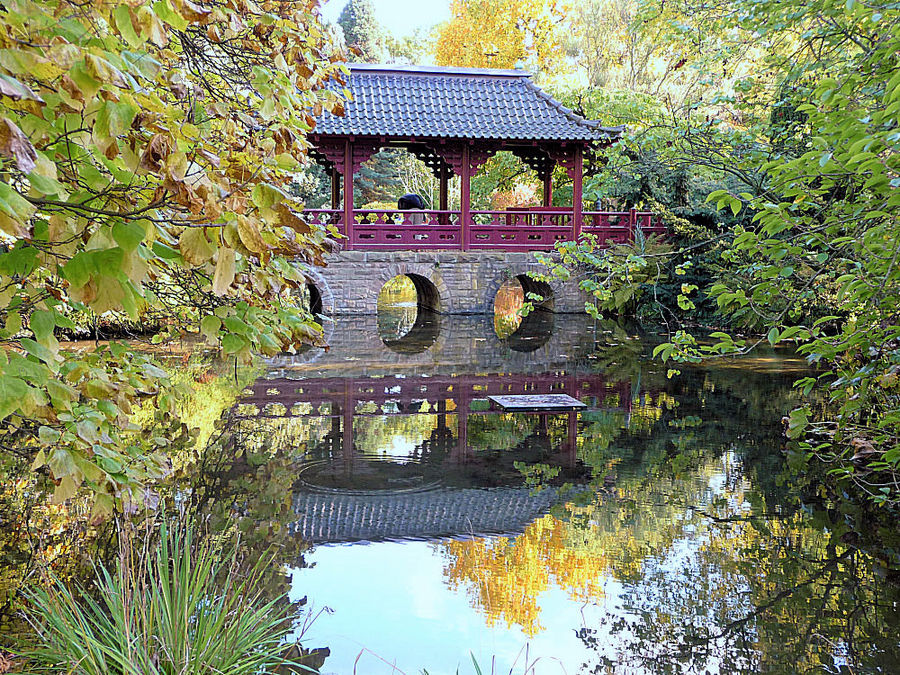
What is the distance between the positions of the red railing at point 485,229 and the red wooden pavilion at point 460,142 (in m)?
0.02

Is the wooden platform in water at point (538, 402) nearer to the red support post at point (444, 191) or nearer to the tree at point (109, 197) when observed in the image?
the tree at point (109, 197)

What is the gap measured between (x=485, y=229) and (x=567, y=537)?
49.5ft

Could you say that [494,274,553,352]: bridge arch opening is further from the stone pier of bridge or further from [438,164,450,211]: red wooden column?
[438,164,450,211]: red wooden column

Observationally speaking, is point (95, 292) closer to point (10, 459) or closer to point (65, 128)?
point (65, 128)

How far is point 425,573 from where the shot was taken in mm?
4941

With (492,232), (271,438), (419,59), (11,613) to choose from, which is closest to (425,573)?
(11,613)

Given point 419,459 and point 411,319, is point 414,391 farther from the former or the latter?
point 411,319

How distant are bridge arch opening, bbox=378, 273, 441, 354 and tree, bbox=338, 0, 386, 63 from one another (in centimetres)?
1930

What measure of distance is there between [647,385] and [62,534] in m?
7.85

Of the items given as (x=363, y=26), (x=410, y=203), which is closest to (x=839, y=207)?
(x=410, y=203)

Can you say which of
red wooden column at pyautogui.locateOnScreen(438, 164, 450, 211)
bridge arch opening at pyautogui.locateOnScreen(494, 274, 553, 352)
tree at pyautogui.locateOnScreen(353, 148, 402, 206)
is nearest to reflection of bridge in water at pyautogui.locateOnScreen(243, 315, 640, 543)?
bridge arch opening at pyautogui.locateOnScreen(494, 274, 553, 352)

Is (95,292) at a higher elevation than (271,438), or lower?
higher

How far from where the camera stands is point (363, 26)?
43688 mm

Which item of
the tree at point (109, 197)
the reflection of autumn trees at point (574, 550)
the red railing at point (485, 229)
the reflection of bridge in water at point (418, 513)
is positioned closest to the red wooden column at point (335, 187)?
the red railing at point (485, 229)
